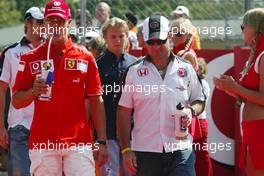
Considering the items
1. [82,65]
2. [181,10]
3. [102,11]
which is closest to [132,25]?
[102,11]

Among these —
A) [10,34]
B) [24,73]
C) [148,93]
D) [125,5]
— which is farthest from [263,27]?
[10,34]

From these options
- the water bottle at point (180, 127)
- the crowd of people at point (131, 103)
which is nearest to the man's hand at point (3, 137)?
the crowd of people at point (131, 103)

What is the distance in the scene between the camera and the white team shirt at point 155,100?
7.11m

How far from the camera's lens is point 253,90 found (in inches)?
272

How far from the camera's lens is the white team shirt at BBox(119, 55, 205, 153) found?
7109 millimetres

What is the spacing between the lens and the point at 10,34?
15.2 meters

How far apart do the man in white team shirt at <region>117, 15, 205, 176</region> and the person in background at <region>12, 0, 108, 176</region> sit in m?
0.40

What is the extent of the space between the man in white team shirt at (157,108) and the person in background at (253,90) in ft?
1.37

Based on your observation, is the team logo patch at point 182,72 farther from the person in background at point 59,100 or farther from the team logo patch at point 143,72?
the person in background at point 59,100

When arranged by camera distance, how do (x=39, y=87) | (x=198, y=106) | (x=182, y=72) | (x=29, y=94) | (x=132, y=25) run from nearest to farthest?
(x=39, y=87)
(x=29, y=94)
(x=182, y=72)
(x=198, y=106)
(x=132, y=25)

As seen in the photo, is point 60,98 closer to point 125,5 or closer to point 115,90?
point 115,90

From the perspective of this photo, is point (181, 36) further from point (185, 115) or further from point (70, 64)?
point (70, 64)

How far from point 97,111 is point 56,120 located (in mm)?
427

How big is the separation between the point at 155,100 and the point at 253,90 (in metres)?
0.86
